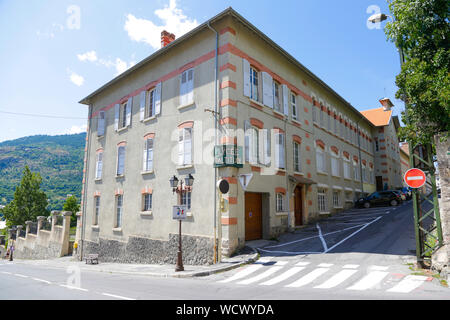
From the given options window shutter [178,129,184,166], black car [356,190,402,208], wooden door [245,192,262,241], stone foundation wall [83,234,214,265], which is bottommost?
stone foundation wall [83,234,214,265]

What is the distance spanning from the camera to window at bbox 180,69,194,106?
1477cm

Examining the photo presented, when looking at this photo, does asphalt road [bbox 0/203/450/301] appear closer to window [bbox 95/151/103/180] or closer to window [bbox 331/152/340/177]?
window [bbox 331/152/340/177]

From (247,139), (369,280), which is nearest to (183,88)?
(247,139)

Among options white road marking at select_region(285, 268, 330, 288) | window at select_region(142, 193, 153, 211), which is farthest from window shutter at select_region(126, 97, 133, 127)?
white road marking at select_region(285, 268, 330, 288)

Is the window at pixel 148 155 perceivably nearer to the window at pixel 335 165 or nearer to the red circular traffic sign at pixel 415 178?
the red circular traffic sign at pixel 415 178

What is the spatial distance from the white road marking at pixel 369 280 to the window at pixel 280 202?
724 centimetres

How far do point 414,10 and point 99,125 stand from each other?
19.5 m

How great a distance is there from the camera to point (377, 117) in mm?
37094

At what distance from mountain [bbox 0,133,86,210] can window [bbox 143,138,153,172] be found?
110681mm

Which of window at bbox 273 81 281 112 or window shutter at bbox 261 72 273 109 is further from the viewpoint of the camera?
window at bbox 273 81 281 112

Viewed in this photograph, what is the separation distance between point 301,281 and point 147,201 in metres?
10.4

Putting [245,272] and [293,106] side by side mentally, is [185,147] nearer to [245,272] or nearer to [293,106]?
[245,272]

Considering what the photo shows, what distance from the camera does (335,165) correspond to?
22.9 m
